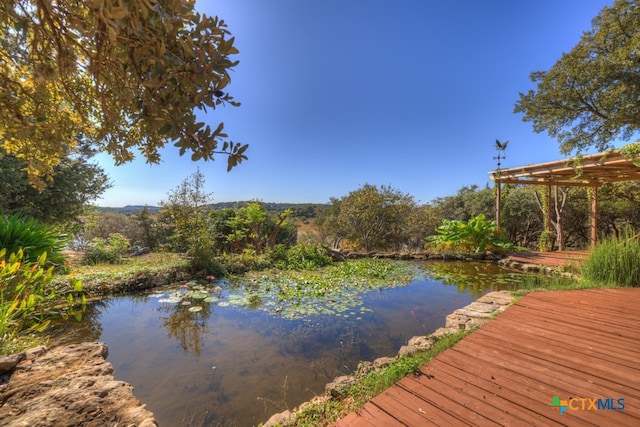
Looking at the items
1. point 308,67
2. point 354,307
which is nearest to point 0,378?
point 354,307

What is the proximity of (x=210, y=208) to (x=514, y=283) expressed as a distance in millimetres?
8676

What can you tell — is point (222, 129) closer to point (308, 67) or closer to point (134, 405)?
point (134, 405)

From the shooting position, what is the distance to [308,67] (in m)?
8.18

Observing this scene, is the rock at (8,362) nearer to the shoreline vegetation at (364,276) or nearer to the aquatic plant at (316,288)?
the shoreline vegetation at (364,276)

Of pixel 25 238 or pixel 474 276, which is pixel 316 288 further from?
pixel 25 238

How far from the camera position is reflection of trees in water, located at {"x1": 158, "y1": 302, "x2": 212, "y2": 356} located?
10.7 feet

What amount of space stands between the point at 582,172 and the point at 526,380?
24.7 ft

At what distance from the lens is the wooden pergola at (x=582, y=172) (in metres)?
5.93

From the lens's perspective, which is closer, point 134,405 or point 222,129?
point 222,129

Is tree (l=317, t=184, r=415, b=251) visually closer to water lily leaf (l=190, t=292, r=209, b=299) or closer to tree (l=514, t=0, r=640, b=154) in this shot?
tree (l=514, t=0, r=640, b=154)

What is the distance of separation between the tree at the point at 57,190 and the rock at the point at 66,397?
5493mm

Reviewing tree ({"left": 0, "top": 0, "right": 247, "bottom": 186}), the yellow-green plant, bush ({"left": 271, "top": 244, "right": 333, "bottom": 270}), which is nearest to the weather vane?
bush ({"left": 271, "top": 244, "right": 333, "bottom": 270})

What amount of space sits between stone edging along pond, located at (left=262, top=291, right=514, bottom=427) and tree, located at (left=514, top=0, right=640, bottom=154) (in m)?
7.62

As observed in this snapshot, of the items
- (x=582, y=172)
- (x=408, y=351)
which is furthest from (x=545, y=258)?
(x=408, y=351)
